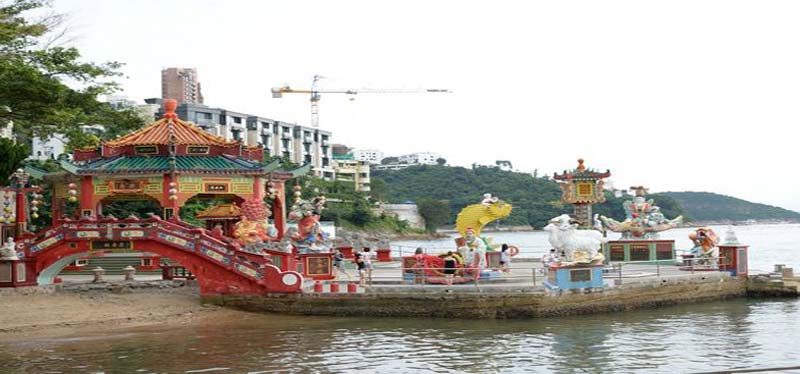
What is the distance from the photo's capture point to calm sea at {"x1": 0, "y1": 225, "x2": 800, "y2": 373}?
18.5m

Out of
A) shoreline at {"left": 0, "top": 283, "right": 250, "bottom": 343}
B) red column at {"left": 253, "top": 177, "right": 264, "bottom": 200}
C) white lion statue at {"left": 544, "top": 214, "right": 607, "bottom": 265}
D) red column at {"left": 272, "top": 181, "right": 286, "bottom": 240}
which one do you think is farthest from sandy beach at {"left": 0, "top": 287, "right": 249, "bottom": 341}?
white lion statue at {"left": 544, "top": 214, "right": 607, "bottom": 265}

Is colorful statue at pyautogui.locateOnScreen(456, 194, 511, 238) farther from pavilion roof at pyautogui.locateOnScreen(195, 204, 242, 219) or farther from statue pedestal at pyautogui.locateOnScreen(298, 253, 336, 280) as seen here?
pavilion roof at pyautogui.locateOnScreen(195, 204, 242, 219)

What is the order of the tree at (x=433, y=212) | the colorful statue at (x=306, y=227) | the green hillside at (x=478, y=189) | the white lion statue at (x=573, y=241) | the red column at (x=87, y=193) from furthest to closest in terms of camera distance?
1. the green hillside at (x=478, y=189)
2. the tree at (x=433, y=212)
3. the red column at (x=87, y=193)
4. the colorful statue at (x=306, y=227)
5. the white lion statue at (x=573, y=241)

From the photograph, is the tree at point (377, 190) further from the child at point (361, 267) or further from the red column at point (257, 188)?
the child at point (361, 267)

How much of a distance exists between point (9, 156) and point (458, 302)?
1420 centimetres

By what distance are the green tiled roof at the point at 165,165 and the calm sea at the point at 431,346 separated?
6.64m

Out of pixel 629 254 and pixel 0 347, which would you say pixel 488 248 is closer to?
pixel 629 254

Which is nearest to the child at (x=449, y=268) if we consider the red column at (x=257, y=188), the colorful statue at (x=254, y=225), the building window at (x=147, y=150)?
the colorful statue at (x=254, y=225)

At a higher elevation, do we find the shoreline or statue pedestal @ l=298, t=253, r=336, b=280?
statue pedestal @ l=298, t=253, r=336, b=280

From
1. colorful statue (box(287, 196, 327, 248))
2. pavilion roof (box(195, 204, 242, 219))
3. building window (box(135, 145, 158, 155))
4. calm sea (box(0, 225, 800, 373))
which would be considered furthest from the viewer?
pavilion roof (box(195, 204, 242, 219))

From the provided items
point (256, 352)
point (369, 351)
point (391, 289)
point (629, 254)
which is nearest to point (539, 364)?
point (369, 351)

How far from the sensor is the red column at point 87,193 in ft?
100

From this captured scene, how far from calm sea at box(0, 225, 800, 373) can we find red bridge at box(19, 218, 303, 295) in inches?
62.5

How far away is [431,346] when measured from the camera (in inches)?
826
